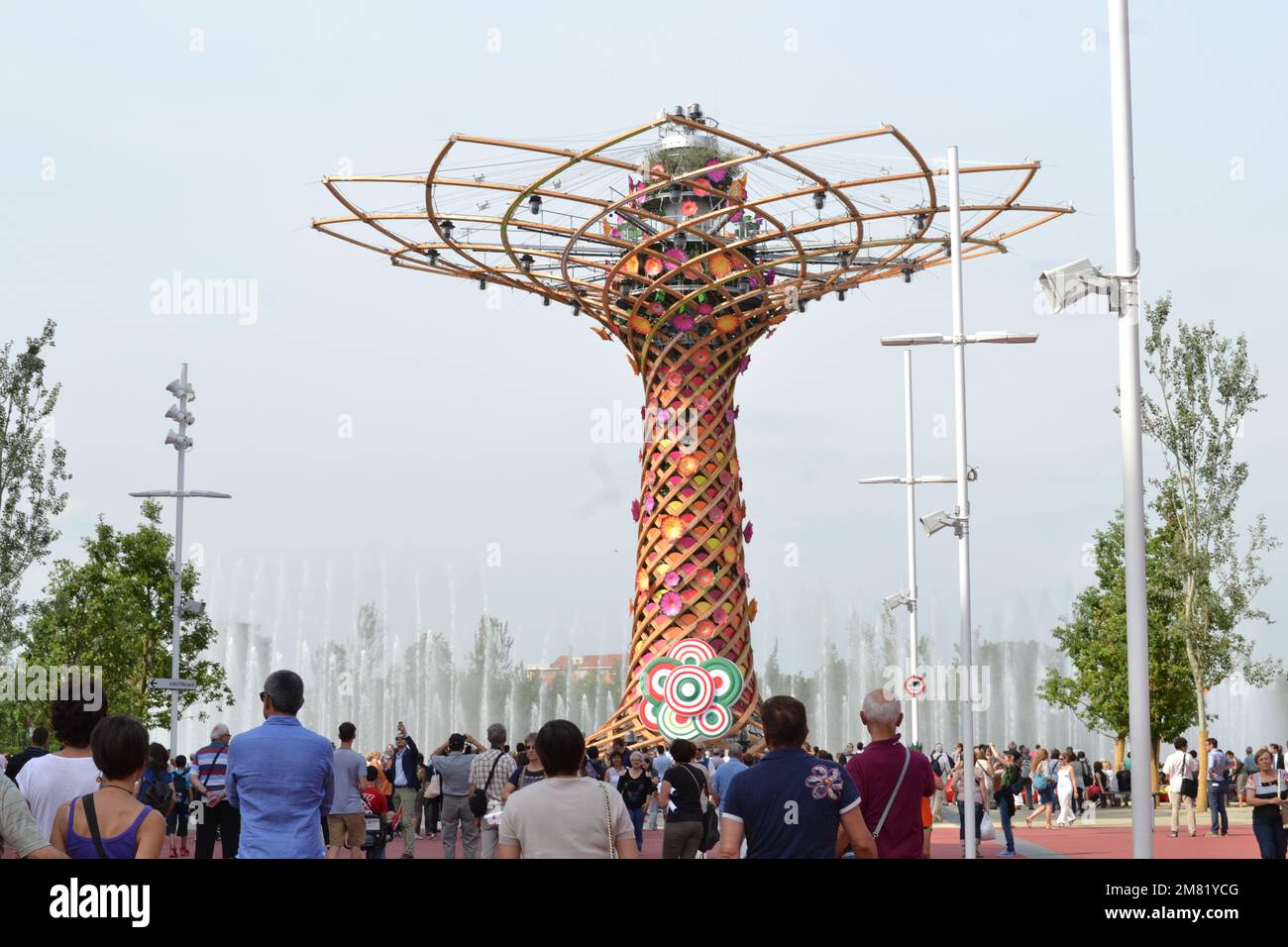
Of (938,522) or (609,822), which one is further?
(938,522)

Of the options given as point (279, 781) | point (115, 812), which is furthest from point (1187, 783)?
point (115, 812)

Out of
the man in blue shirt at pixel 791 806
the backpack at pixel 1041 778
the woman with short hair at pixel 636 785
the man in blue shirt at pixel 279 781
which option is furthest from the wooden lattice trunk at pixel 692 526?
the man in blue shirt at pixel 791 806

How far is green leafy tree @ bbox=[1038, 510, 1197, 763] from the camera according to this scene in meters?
41.6

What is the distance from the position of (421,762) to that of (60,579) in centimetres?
2073

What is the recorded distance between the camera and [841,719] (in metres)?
49.8

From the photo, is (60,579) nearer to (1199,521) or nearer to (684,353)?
(684,353)

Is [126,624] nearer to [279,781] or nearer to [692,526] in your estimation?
[692,526]

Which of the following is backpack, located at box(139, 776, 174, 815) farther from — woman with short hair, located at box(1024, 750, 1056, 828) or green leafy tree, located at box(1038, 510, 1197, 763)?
green leafy tree, located at box(1038, 510, 1197, 763)

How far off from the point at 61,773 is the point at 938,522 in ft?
53.1

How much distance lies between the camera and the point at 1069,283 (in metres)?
11.3

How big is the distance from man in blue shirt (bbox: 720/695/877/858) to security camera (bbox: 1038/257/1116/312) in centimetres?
578

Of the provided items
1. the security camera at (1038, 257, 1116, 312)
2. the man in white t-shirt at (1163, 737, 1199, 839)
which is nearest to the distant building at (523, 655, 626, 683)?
the man in white t-shirt at (1163, 737, 1199, 839)

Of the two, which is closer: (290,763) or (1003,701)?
(290,763)
